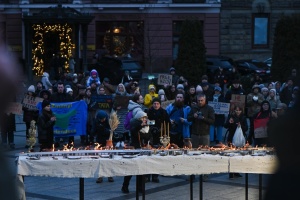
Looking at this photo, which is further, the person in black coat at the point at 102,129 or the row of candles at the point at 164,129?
the person in black coat at the point at 102,129

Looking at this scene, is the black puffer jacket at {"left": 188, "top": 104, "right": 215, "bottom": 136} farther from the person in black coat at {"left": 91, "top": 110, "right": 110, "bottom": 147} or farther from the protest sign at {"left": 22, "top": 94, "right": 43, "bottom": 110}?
the protest sign at {"left": 22, "top": 94, "right": 43, "bottom": 110}

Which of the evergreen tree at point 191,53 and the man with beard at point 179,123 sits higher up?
the evergreen tree at point 191,53

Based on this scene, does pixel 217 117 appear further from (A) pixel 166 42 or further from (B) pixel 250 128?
(A) pixel 166 42

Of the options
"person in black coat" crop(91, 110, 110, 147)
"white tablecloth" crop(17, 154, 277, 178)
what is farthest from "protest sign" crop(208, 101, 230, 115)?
"white tablecloth" crop(17, 154, 277, 178)

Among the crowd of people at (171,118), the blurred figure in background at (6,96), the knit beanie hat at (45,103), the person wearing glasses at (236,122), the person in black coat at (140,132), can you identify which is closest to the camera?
the blurred figure in background at (6,96)

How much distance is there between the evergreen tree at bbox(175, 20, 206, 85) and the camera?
25.3 meters

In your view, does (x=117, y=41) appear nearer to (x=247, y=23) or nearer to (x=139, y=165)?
(x=247, y=23)

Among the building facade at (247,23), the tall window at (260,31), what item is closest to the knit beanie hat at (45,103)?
the building facade at (247,23)

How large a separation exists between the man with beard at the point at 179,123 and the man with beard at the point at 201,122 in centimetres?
58

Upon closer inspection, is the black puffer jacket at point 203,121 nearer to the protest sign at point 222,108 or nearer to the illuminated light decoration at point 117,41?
the protest sign at point 222,108

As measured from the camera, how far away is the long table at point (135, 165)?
8.24m

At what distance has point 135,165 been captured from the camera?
846 cm

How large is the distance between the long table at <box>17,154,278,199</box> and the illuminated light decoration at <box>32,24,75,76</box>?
30.3m

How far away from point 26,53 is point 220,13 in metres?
13.5
